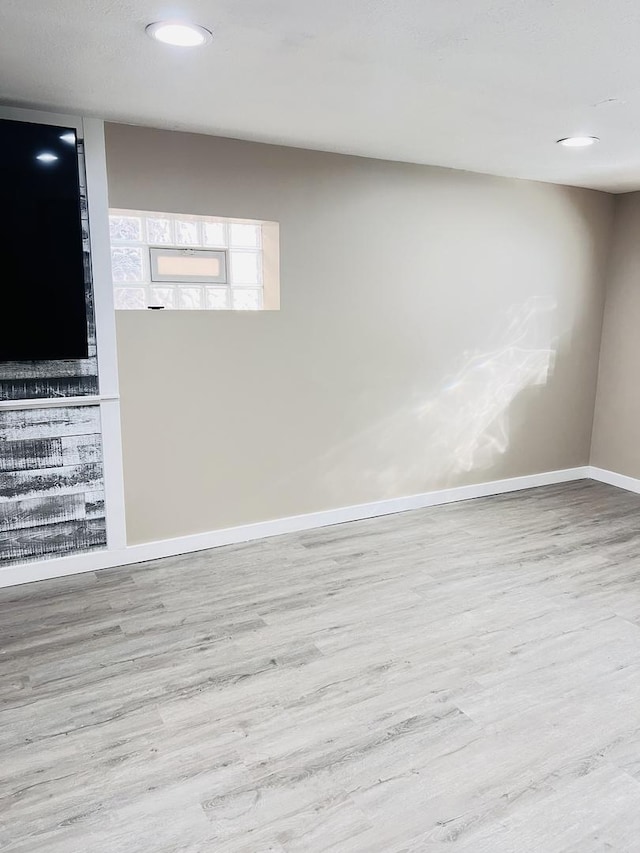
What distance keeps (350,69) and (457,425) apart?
2.51 meters

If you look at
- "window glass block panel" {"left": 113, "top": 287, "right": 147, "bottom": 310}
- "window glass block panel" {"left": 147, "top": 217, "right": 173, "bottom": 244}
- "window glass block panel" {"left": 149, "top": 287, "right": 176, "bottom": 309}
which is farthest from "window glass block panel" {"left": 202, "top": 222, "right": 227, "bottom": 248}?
"window glass block panel" {"left": 113, "top": 287, "right": 147, "bottom": 310}

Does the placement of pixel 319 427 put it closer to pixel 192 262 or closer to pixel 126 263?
pixel 192 262

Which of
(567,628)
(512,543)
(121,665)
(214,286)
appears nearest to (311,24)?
(214,286)

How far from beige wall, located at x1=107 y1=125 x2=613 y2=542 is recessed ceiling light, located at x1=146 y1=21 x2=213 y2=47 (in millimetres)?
1091

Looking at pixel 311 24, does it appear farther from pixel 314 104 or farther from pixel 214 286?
pixel 214 286

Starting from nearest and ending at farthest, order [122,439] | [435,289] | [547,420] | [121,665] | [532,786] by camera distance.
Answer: [532,786] → [121,665] → [122,439] → [435,289] → [547,420]

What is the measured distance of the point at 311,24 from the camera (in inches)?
70.5

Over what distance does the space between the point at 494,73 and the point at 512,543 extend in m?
2.41

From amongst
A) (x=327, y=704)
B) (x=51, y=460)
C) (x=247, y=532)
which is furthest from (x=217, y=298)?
(x=327, y=704)

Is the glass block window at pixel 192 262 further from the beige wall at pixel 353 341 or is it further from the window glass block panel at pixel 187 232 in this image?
the beige wall at pixel 353 341

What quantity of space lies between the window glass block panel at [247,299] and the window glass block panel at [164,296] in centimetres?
34

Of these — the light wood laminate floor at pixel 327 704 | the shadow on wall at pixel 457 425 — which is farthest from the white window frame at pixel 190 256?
the light wood laminate floor at pixel 327 704

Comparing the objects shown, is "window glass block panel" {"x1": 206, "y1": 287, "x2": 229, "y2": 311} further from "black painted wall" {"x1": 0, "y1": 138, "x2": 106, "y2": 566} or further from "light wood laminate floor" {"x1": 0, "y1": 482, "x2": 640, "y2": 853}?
"light wood laminate floor" {"x1": 0, "y1": 482, "x2": 640, "y2": 853}

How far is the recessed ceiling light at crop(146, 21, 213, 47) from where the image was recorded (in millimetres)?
1808
